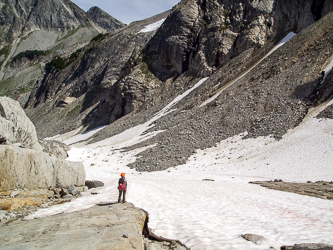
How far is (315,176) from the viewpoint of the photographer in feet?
50.6

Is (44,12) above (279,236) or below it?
above

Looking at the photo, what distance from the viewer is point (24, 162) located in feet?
30.6

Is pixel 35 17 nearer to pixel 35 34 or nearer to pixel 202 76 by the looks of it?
pixel 35 34

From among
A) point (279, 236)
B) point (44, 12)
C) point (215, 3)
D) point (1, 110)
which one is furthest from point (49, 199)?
point (44, 12)

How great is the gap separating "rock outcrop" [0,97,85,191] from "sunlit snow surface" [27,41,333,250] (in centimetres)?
149

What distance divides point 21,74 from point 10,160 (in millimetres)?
150076

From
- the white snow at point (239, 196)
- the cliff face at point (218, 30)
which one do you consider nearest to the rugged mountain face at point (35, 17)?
the cliff face at point (218, 30)

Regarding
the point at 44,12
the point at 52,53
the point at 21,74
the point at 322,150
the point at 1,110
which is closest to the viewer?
the point at 1,110

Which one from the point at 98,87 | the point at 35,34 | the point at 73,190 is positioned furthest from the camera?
the point at 35,34

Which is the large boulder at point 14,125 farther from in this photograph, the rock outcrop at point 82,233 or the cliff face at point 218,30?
the cliff face at point 218,30

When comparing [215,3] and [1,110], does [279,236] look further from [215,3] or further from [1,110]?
[215,3]

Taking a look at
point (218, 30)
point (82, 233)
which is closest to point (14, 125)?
point (82, 233)

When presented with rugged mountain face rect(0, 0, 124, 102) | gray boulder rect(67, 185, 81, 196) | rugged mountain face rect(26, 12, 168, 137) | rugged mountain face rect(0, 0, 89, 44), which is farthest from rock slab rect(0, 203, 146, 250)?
rugged mountain face rect(0, 0, 89, 44)

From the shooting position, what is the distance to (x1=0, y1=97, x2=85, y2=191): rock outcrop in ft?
28.5
